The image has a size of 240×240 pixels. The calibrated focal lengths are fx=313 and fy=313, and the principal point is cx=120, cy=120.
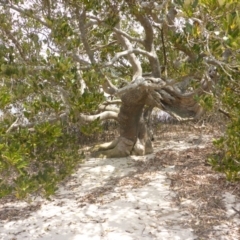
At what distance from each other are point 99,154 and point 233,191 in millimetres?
3000

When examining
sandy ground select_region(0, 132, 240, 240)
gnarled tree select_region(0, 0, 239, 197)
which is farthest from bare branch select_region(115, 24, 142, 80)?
sandy ground select_region(0, 132, 240, 240)

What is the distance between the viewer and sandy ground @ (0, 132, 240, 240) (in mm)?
3412

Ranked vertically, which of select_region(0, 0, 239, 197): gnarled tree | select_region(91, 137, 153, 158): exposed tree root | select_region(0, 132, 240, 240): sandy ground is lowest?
select_region(0, 132, 240, 240): sandy ground

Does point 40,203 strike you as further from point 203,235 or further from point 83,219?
point 203,235

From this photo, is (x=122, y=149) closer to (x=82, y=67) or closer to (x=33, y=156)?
(x=82, y=67)

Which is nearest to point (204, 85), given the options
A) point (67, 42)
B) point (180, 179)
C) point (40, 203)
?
point (180, 179)

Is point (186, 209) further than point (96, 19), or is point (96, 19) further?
point (96, 19)

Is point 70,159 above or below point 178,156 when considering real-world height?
above

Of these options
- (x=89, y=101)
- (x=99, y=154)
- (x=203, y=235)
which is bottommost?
(x=203, y=235)

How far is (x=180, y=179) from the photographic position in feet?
16.1

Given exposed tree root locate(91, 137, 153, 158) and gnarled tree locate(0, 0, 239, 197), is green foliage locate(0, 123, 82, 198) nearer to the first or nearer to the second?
gnarled tree locate(0, 0, 239, 197)

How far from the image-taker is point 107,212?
153 inches

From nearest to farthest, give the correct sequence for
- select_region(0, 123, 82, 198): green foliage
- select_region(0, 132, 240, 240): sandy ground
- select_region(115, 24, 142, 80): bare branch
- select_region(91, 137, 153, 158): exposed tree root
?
select_region(0, 123, 82, 198): green foliage → select_region(0, 132, 240, 240): sandy ground → select_region(115, 24, 142, 80): bare branch → select_region(91, 137, 153, 158): exposed tree root

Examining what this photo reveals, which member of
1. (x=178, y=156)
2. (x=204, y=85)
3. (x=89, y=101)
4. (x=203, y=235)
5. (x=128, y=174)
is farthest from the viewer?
(x=178, y=156)
